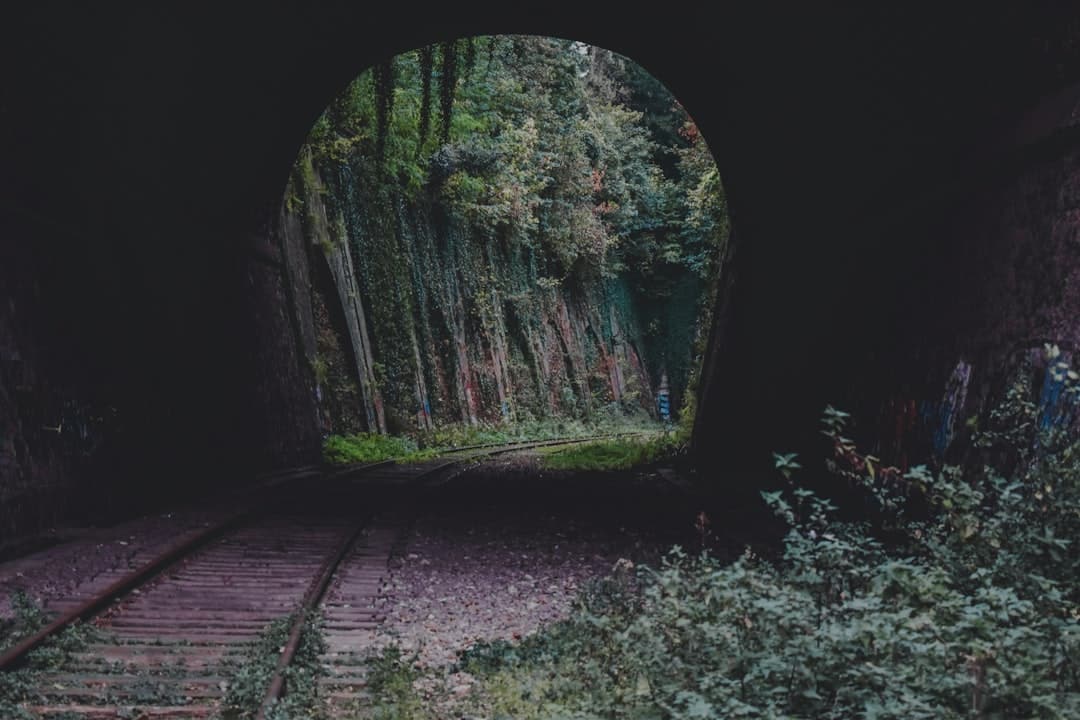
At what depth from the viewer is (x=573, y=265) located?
3269 cm

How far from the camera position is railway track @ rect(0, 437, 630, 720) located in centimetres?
425

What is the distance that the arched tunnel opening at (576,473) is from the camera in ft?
13.4

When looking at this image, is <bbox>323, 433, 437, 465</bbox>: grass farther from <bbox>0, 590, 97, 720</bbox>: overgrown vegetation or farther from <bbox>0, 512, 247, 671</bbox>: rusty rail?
<bbox>0, 590, 97, 720</bbox>: overgrown vegetation

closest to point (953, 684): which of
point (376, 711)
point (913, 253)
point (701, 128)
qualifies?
point (376, 711)

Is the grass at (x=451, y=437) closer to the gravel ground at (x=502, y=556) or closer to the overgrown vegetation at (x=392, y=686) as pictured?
the gravel ground at (x=502, y=556)

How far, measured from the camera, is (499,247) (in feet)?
92.9

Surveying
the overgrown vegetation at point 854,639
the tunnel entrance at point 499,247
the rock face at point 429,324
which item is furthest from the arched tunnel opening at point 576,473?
the tunnel entrance at point 499,247

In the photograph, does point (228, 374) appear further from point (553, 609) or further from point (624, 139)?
point (624, 139)

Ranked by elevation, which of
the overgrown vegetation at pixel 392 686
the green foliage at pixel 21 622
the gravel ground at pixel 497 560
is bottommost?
the gravel ground at pixel 497 560

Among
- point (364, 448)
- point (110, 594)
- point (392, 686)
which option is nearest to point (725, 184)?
point (364, 448)

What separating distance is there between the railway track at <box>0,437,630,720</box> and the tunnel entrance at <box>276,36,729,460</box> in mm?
8102

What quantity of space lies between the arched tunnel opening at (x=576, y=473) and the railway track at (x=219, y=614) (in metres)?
0.03

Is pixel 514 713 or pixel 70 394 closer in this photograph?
pixel 514 713

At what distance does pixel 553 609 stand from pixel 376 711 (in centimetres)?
231
